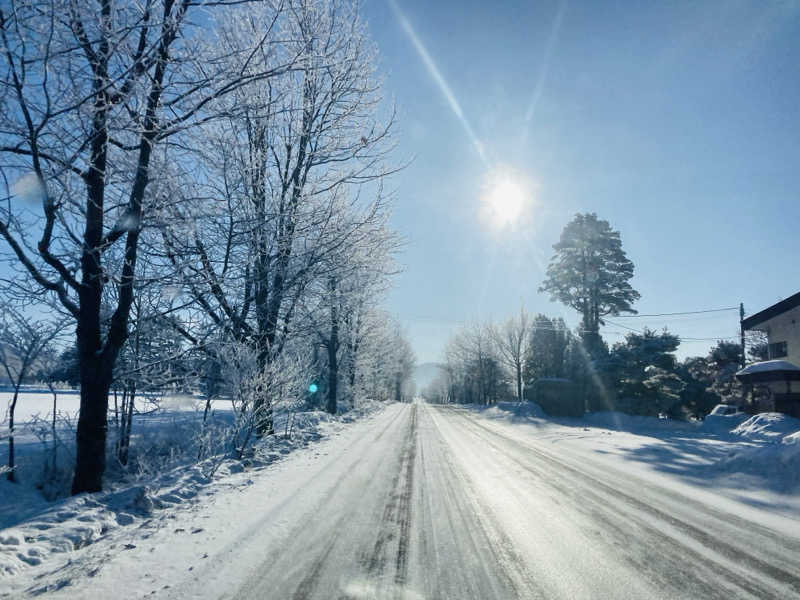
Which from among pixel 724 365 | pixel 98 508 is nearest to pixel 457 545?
pixel 98 508

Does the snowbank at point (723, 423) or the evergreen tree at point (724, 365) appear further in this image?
the evergreen tree at point (724, 365)

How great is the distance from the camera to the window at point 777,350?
824 inches

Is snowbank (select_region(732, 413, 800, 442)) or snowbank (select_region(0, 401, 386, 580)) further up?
snowbank (select_region(0, 401, 386, 580))

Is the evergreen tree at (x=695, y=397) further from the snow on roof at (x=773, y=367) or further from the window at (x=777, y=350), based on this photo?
the snow on roof at (x=773, y=367)

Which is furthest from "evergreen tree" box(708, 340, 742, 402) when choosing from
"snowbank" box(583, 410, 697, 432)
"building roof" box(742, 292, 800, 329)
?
"snowbank" box(583, 410, 697, 432)

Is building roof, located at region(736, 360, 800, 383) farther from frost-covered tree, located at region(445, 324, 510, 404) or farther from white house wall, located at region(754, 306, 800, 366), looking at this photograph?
frost-covered tree, located at region(445, 324, 510, 404)

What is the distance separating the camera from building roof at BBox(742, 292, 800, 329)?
65.9 ft

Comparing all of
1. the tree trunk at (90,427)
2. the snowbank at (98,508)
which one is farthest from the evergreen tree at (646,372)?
the tree trunk at (90,427)

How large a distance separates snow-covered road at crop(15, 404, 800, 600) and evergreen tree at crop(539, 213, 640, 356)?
27.7 m

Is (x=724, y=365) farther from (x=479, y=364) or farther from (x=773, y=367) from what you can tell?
(x=479, y=364)

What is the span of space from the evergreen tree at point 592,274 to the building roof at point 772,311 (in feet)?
28.5

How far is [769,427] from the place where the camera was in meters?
15.4

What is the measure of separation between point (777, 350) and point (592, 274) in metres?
12.8

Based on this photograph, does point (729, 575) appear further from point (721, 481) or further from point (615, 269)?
point (615, 269)
